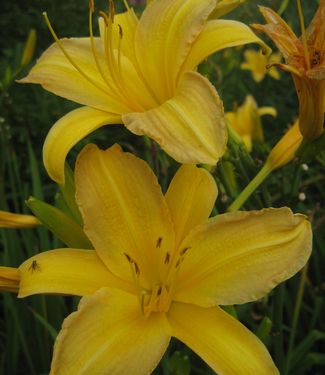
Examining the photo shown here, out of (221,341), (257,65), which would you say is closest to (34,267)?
(221,341)

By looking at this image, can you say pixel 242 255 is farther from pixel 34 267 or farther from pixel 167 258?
pixel 34 267

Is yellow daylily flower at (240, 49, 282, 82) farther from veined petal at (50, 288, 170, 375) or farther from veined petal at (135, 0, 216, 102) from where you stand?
veined petal at (50, 288, 170, 375)

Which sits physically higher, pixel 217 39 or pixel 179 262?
pixel 217 39

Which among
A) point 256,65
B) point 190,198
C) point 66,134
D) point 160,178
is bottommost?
point 256,65

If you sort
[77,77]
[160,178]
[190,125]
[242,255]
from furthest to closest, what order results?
[160,178] → [77,77] → [242,255] → [190,125]

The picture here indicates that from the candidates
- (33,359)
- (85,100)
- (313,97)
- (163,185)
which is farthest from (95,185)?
(33,359)

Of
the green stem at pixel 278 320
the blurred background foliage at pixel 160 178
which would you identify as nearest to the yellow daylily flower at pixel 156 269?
the blurred background foliage at pixel 160 178

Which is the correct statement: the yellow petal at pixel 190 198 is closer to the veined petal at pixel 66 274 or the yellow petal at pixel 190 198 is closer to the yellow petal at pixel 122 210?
the yellow petal at pixel 122 210

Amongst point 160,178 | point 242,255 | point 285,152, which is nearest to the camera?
point 242,255
